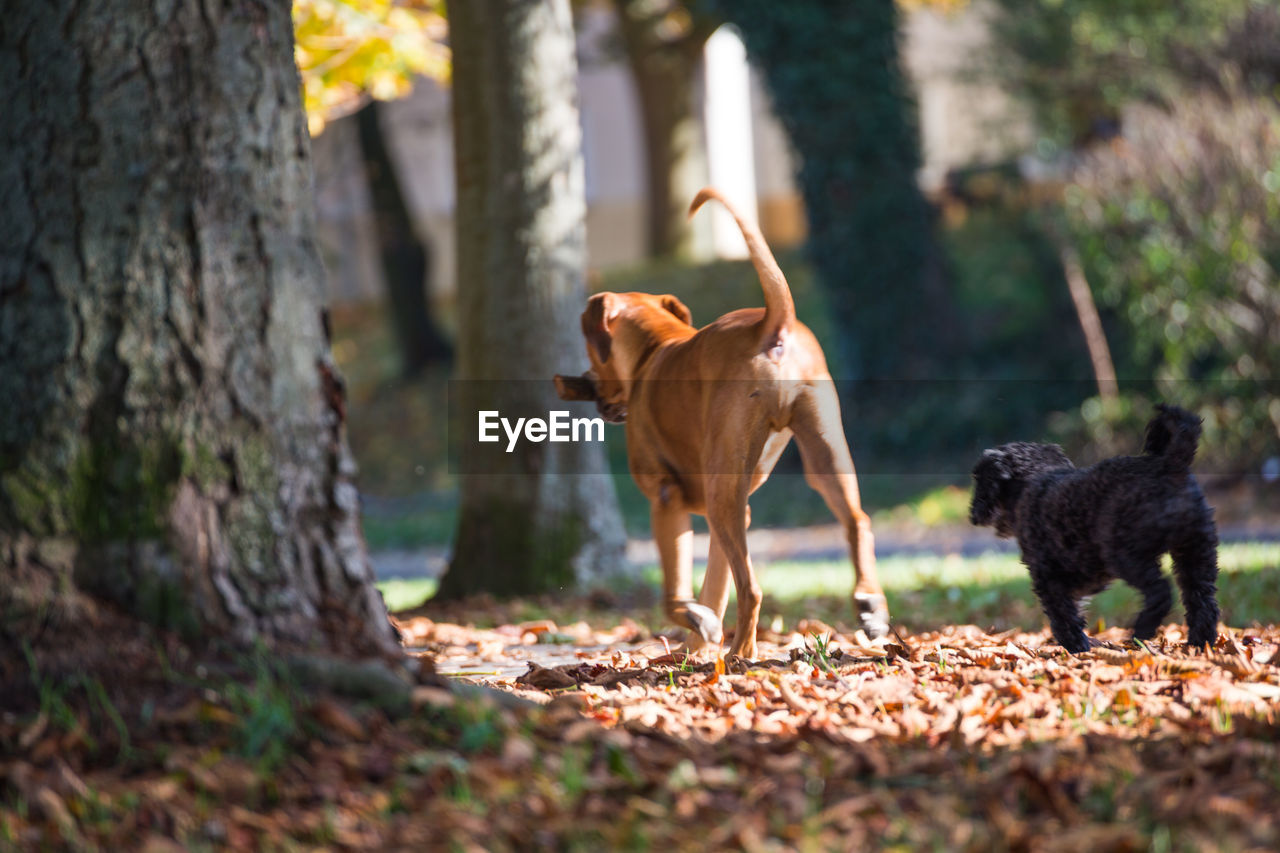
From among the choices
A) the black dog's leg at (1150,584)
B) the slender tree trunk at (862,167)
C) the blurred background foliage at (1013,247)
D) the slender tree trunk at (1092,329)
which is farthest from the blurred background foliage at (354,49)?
the black dog's leg at (1150,584)

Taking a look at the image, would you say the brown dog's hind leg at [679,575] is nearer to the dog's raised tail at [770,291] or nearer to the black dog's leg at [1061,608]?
the dog's raised tail at [770,291]

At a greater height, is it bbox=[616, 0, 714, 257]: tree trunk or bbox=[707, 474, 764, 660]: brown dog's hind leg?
bbox=[616, 0, 714, 257]: tree trunk

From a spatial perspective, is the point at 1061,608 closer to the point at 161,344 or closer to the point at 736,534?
the point at 736,534

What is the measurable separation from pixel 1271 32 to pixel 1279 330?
4.48m

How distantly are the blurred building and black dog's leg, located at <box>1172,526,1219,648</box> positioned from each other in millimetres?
20556

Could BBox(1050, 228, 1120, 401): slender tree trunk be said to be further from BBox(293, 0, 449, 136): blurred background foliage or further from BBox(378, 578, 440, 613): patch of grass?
BBox(378, 578, 440, 613): patch of grass

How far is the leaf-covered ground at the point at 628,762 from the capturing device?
2633 millimetres

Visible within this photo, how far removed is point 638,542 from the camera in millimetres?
13352

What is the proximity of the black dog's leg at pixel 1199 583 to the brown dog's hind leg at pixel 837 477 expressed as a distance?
97 cm

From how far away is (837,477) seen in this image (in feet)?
14.5

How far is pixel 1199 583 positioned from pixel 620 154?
28824 mm

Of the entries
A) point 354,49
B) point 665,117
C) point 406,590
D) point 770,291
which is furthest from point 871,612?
point 665,117

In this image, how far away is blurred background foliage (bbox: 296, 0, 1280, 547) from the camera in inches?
466

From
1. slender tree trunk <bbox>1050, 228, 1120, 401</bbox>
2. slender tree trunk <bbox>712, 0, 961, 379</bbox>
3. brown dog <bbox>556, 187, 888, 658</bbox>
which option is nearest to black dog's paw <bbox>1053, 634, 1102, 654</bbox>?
brown dog <bbox>556, 187, 888, 658</bbox>
